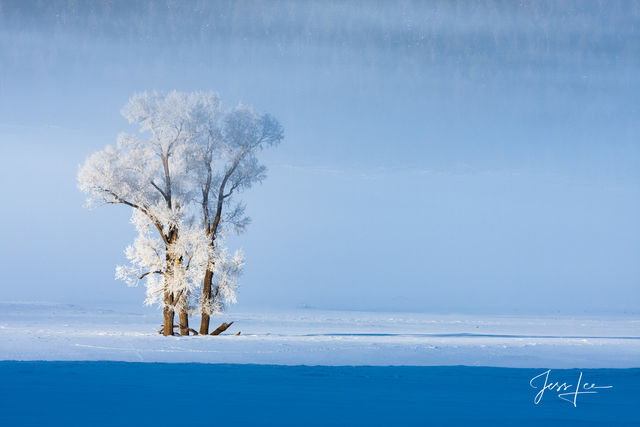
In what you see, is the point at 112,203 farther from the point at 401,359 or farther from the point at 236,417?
the point at 236,417

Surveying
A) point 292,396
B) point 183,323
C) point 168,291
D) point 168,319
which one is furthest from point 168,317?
point 292,396

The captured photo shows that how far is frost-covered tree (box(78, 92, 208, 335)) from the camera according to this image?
1114 inches

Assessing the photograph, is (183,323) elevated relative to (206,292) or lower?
lower

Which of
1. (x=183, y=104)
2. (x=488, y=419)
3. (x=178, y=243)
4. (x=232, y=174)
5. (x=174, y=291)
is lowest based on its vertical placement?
(x=488, y=419)

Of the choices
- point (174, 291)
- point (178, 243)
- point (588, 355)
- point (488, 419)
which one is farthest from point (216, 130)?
point (488, 419)

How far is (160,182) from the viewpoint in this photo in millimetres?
29453

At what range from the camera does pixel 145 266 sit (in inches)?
1128

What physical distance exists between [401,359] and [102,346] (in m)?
9.72

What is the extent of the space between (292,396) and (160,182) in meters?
18.4

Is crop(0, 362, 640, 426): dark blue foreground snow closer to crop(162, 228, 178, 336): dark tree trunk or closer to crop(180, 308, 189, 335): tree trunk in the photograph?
crop(162, 228, 178, 336): dark tree trunk
